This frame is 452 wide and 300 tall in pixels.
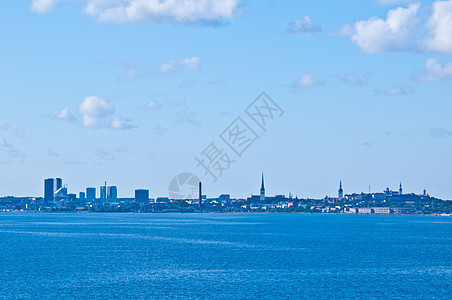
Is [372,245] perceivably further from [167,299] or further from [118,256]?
[167,299]

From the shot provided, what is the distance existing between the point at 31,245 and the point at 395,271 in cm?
8821

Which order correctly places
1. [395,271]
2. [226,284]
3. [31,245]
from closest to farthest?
[226,284] → [395,271] → [31,245]

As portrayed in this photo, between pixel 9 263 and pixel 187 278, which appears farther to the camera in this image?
pixel 9 263

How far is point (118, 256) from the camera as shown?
12900 centimetres

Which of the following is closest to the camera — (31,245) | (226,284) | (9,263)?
(226,284)

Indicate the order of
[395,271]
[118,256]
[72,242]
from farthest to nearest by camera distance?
[72,242], [118,256], [395,271]

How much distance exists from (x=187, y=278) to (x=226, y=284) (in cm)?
805

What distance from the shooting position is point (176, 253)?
5384 inches

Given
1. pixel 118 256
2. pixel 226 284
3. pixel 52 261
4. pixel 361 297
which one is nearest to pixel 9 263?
pixel 52 261

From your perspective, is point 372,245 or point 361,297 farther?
point 372,245

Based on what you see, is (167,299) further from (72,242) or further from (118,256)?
(72,242)

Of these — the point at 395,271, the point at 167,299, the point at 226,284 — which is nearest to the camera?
the point at 167,299

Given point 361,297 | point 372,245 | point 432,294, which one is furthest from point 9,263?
point 372,245

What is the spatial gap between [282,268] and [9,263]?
4722 cm
